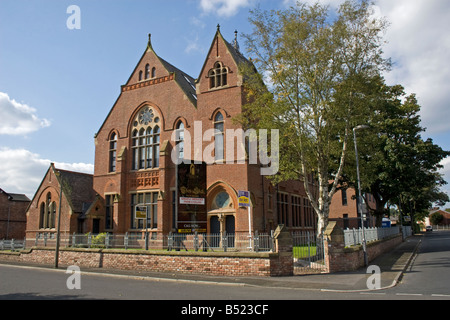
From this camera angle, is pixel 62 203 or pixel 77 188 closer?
pixel 62 203

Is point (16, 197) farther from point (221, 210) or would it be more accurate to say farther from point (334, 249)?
point (334, 249)

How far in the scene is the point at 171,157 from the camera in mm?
28094

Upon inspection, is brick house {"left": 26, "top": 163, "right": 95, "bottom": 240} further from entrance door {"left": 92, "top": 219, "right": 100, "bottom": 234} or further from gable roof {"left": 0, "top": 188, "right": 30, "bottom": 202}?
gable roof {"left": 0, "top": 188, "right": 30, "bottom": 202}

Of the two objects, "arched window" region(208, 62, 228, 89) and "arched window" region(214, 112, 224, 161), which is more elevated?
"arched window" region(208, 62, 228, 89)

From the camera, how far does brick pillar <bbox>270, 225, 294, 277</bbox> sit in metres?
15.0

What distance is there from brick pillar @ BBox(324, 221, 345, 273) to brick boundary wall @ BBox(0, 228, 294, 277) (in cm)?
198

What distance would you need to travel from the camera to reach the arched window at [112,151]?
32.2 metres

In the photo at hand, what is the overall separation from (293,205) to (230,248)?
1952cm

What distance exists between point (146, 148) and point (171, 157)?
3527 mm

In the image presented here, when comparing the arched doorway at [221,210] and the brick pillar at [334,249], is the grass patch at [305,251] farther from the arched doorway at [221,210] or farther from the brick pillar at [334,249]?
the arched doorway at [221,210]

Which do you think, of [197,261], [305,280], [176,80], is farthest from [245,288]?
[176,80]

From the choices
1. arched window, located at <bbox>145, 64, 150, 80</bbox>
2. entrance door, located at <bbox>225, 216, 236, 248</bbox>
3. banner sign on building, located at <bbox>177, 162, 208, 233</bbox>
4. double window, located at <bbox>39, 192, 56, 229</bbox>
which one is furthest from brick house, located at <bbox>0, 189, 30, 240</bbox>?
entrance door, located at <bbox>225, 216, 236, 248</bbox>
